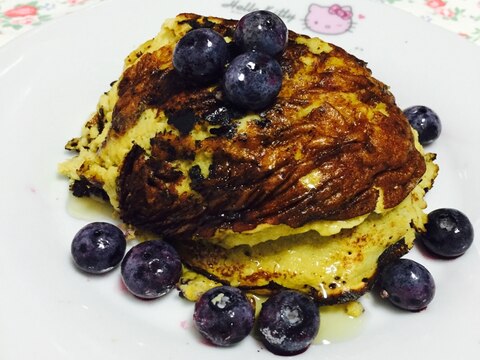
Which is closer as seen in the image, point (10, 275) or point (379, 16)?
point (10, 275)

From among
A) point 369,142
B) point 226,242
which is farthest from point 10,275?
point 369,142

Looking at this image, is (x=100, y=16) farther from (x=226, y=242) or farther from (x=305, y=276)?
(x=305, y=276)

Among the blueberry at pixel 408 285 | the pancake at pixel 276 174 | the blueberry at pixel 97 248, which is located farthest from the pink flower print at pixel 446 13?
the blueberry at pixel 97 248

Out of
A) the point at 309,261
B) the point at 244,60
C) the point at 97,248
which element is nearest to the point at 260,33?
the point at 244,60

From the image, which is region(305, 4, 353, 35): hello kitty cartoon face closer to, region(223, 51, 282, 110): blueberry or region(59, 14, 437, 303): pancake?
region(59, 14, 437, 303): pancake

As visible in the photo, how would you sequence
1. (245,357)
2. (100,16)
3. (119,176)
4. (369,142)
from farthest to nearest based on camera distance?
(100,16) < (119,176) < (369,142) < (245,357)

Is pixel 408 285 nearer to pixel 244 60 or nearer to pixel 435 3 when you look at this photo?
pixel 244 60
